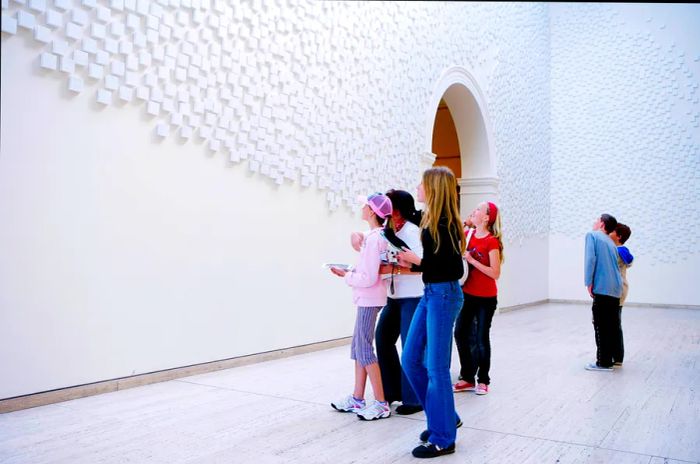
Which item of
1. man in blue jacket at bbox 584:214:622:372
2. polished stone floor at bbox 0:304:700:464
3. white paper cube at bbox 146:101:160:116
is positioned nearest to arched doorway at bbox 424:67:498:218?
man in blue jacket at bbox 584:214:622:372

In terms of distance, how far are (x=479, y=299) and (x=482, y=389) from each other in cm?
63

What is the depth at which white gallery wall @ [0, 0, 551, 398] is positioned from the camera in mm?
3559

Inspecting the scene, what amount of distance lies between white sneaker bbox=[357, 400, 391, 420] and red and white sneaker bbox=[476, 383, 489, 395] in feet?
3.04

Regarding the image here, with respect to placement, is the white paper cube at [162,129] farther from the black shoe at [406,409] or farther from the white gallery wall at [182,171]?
the black shoe at [406,409]

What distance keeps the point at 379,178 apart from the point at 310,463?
457cm

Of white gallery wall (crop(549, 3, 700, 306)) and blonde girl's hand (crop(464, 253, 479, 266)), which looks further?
white gallery wall (crop(549, 3, 700, 306))

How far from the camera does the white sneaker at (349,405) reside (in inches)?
138

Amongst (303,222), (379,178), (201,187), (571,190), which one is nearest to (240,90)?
(201,187)

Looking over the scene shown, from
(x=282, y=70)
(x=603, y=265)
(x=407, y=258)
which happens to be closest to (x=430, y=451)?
(x=407, y=258)

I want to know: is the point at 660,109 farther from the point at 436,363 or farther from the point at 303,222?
the point at 436,363

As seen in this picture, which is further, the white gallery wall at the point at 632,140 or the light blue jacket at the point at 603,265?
the white gallery wall at the point at 632,140

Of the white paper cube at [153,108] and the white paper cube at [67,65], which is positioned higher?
the white paper cube at [67,65]

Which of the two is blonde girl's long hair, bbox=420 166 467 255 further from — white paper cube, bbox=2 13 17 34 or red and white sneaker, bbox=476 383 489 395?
white paper cube, bbox=2 13 17 34

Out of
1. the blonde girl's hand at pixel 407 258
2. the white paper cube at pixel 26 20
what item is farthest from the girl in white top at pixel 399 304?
the white paper cube at pixel 26 20
